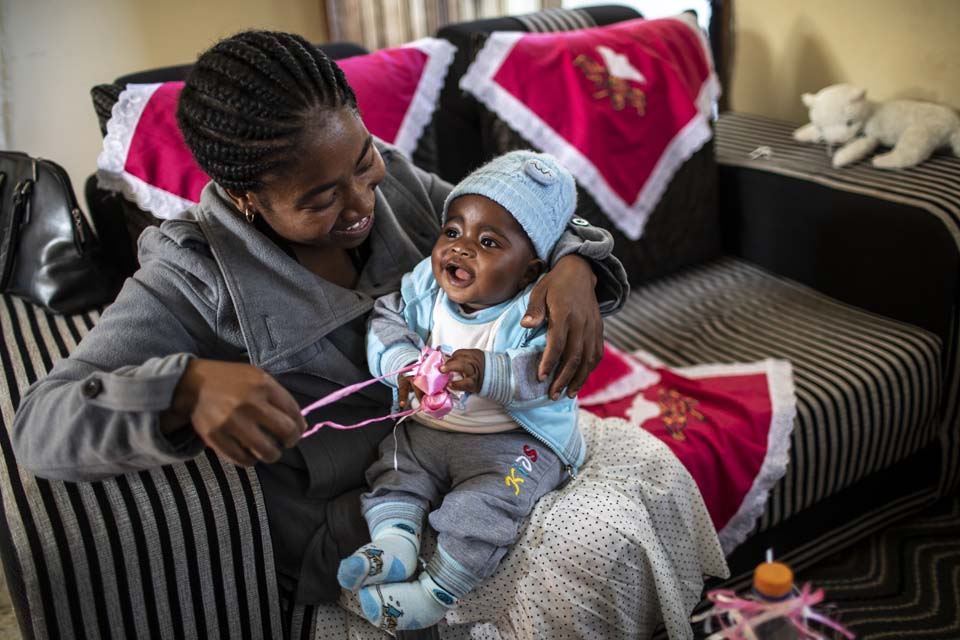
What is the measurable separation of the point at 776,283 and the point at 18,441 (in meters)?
1.72

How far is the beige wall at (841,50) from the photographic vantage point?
7.03ft

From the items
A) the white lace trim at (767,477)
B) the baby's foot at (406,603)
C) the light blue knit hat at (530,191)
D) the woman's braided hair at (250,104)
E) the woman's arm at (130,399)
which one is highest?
the woman's braided hair at (250,104)

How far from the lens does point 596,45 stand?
6.60 ft

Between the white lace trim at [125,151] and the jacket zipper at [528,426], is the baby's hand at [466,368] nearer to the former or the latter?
the jacket zipper at [528,426]

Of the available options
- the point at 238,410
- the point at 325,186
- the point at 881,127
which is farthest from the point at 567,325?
the point at 881,127

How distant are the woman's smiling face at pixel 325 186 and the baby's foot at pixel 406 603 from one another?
486 mm

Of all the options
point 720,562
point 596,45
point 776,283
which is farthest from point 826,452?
point 596,45

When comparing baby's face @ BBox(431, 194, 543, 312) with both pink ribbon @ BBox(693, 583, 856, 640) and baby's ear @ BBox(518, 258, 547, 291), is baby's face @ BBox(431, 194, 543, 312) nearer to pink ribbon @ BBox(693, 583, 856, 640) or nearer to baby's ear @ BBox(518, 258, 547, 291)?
baby's ear @ BBox(518, 258, 547, 291)

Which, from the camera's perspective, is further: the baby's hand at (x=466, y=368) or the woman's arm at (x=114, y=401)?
the baby's hand at (x=466, y=368)

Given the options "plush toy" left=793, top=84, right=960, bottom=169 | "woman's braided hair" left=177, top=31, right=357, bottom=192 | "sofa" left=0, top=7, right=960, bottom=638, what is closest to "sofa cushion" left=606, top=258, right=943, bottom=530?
"sofa" left=0, top=7, right=960, bottom=638

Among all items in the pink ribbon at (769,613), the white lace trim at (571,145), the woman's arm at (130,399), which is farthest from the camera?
the white lace trim at (571,145)

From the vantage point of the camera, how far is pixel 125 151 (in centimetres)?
160

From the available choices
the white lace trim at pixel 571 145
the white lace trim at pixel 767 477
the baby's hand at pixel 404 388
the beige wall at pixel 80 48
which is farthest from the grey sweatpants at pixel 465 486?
the beige wall at pixel 80 48

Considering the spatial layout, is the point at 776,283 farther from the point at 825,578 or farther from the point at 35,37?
the point at 35,37
